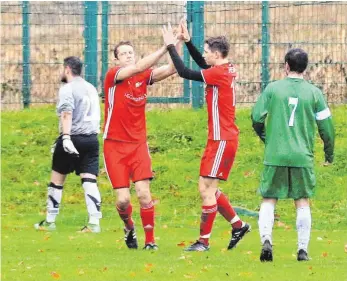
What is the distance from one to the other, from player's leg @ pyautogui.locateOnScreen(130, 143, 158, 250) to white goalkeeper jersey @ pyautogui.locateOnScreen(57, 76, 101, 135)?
2.28 m

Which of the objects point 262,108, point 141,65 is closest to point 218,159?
point 141,65

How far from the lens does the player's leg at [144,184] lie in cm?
1261

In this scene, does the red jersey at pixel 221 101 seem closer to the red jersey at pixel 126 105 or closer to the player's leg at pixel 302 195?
the red jersey at pixel 126 105

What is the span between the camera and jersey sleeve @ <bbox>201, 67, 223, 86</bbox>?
39.7ft

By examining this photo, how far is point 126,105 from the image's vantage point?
1261 cm

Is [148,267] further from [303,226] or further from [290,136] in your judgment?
[290,136]

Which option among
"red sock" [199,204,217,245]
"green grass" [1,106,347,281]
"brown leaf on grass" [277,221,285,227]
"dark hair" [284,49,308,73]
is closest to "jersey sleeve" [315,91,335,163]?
"dark hair" [284,49,308,73]

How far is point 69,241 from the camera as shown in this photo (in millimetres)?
13711

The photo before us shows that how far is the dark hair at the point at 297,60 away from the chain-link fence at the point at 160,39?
9.21 metres

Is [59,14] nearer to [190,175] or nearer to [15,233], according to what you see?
[190,175]

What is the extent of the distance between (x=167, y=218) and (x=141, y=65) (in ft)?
15.1

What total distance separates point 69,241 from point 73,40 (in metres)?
7.91

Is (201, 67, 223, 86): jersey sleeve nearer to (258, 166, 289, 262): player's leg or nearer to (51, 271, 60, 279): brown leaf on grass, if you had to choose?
(258, 166, 289, 262): player's leg

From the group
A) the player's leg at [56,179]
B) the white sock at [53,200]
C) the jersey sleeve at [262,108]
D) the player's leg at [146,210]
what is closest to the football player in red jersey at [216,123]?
the player's leg at [146,210]
